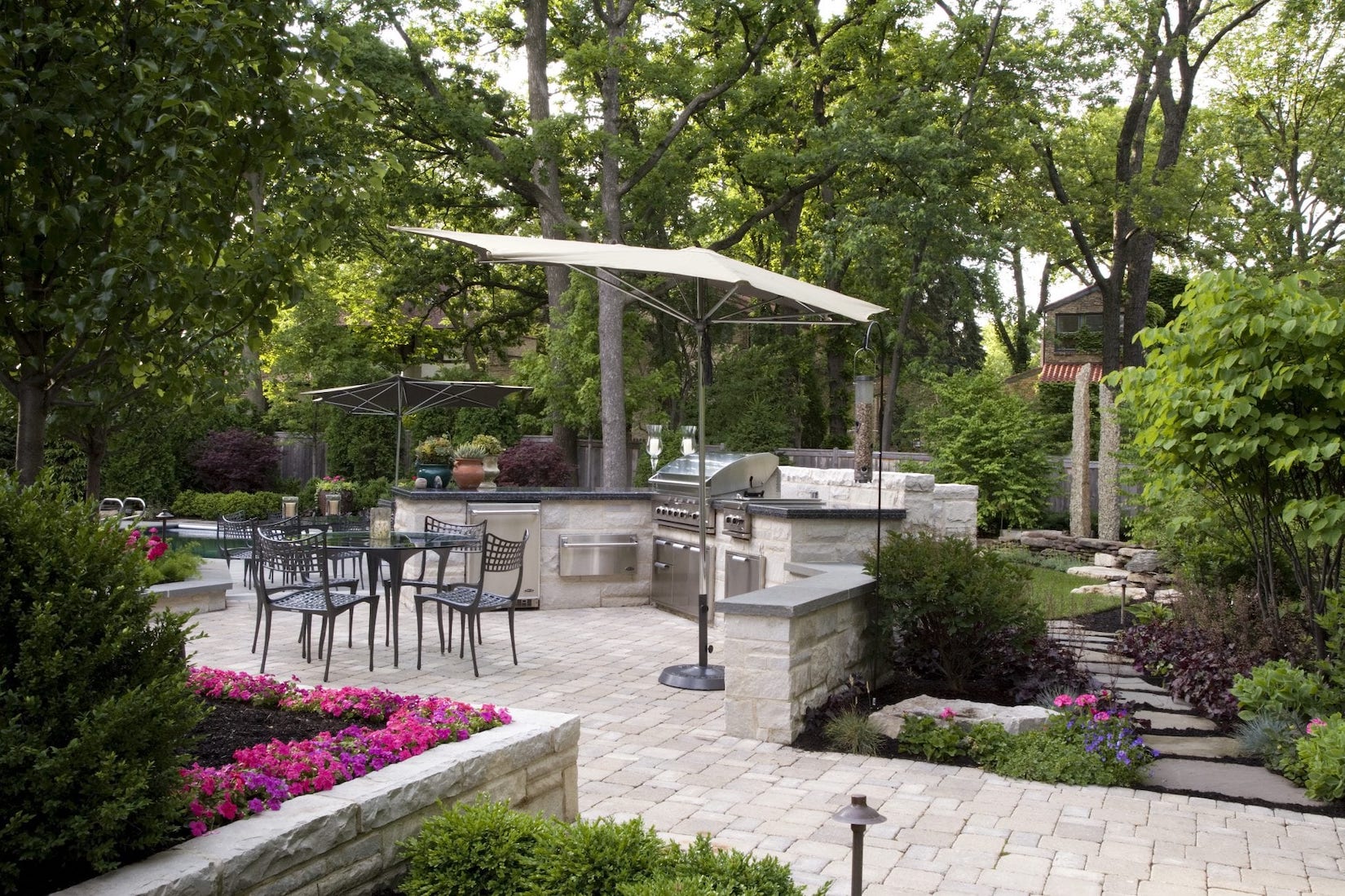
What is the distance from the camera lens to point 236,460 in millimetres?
20125

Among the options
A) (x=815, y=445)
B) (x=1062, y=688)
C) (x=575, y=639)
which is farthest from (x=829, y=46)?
(x=1062, y=688)

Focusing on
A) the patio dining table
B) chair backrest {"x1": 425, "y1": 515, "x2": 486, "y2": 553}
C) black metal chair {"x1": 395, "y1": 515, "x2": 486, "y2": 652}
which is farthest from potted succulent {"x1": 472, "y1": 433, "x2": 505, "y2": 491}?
the patio dining table

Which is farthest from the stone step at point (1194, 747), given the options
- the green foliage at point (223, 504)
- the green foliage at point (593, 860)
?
the green foliage at point (223, 504)

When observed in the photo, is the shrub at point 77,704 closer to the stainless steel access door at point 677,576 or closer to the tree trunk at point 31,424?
the tree trunk at point 31,424

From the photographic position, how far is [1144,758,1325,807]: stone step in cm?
503

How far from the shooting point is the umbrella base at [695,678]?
718 centimetres

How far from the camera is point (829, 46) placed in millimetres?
20781

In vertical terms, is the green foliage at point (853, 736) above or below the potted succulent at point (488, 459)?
below

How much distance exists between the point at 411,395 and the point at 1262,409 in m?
9.32

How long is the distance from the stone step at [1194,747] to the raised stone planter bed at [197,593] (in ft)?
24.5

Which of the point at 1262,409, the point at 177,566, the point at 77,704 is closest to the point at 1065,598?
the point at 1262,409

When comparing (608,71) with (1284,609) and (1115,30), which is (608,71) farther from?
(1284,609)

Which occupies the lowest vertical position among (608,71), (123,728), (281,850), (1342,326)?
(281,850)

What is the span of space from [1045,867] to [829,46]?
62.3 feet
